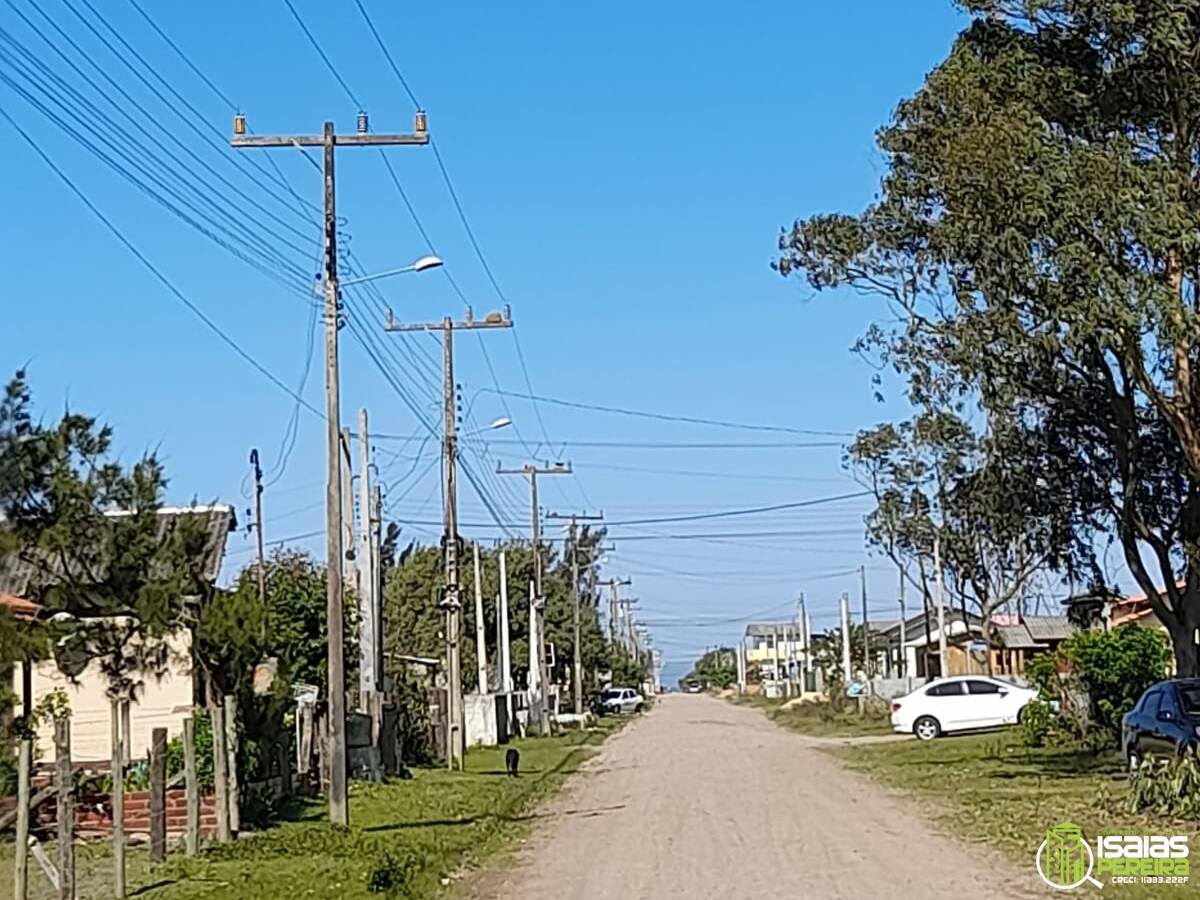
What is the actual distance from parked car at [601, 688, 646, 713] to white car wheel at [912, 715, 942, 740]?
4776 cm

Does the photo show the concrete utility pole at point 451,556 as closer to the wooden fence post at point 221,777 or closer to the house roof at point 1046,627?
the wooden fence post at point 221,777

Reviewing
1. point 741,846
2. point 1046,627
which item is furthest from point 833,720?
point 741,846

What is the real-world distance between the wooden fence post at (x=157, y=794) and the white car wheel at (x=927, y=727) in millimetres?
30224

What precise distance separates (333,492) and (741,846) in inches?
315

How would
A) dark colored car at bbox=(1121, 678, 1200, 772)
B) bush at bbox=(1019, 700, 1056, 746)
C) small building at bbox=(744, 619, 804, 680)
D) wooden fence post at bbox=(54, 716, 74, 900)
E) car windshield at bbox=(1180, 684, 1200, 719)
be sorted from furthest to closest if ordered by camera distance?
small building at bbox=(744, 619, 804, 680) → bush at bbox=(1019, 700, 1056, 746) → car windshield at bbox=(1180, 684, 1200, 719) → dark colored car at bbox=(1121, 678, 1200, 772) → wooden fence post at bbox=(54, 716, 74, 900)

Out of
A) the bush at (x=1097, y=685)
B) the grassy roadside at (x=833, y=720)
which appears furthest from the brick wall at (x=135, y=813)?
the grassy roadside at (x=833, y=720)

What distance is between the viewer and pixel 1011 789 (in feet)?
90.2

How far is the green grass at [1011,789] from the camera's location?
1952cm

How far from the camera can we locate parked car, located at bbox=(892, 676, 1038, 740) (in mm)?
46531

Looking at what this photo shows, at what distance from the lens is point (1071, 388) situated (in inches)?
1160

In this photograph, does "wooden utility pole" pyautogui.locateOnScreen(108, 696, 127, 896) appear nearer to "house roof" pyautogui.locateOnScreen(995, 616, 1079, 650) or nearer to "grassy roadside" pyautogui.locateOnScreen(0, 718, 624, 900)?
"grassy roadside" pyautogui.locateOnScreen(0, 718, 624, 900)

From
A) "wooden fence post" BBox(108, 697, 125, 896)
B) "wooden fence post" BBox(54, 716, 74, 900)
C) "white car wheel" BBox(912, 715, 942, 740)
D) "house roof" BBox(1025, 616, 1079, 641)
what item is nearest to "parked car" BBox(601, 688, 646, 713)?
"house roof" BBox(1025, 616, 1079, 641)

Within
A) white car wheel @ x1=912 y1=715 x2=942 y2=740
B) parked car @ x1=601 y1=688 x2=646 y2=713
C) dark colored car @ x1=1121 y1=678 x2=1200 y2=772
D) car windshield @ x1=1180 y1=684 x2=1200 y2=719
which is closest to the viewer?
dark colored car @ x1=1121 y1=678 x2=1200 y2=772

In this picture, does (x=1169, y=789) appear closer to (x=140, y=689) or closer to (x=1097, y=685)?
(x=140, y=689)
